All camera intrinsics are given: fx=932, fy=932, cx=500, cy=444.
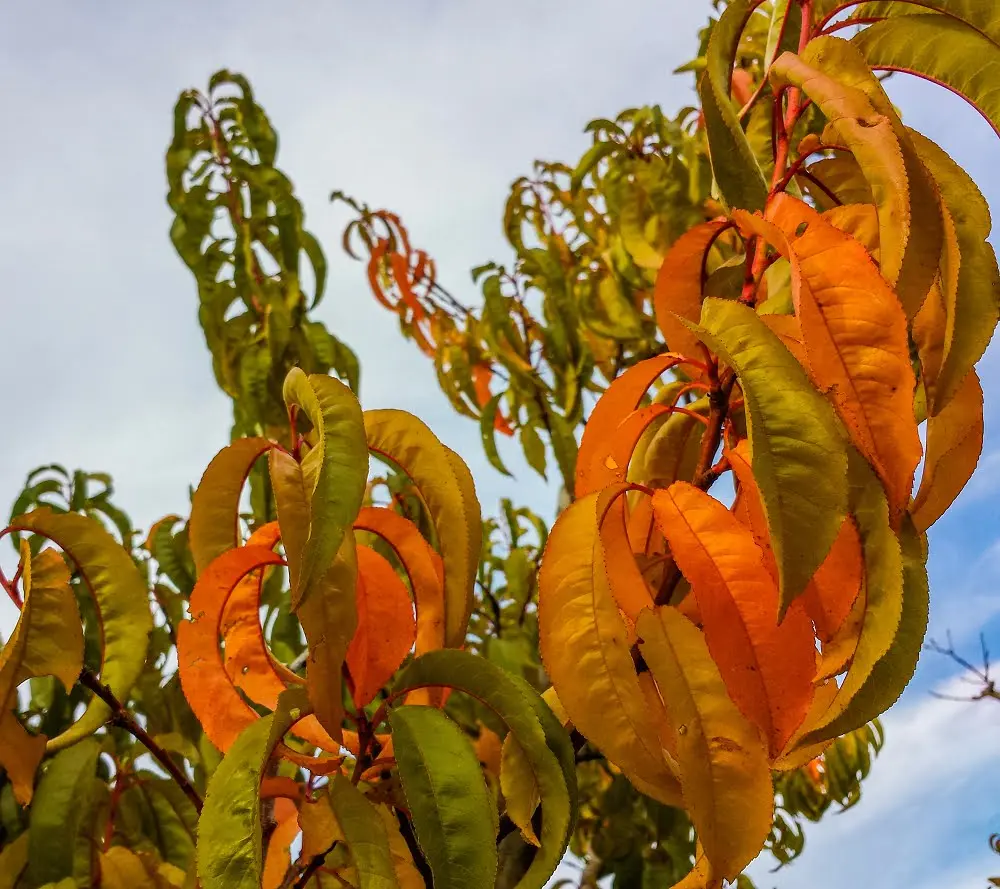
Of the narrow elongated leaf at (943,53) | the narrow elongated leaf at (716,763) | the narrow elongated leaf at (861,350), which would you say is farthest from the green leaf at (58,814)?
the narrow elongated leaf at (943,53)

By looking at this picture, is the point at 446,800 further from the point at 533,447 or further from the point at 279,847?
the point at 533,447

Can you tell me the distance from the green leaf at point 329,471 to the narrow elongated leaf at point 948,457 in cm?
30

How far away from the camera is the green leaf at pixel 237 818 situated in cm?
50

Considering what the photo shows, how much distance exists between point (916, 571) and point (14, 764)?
0.62 meters

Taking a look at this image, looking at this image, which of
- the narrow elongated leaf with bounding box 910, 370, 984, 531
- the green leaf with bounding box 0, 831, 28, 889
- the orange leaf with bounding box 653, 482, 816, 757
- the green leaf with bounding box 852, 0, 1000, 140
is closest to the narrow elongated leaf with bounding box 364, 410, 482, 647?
the orange leaf with bounding box 653, 482, 816, 757

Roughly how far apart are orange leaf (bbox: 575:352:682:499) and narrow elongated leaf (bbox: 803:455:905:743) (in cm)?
19

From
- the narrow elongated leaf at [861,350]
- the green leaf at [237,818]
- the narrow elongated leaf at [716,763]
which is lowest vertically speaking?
the narrow elongated leaf at [716,763]

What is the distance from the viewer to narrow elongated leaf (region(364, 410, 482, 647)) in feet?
2.02

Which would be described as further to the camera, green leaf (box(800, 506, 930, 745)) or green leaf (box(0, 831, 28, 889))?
green leaf (box(0, 831, 28, 889))

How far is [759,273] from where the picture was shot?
0.63m

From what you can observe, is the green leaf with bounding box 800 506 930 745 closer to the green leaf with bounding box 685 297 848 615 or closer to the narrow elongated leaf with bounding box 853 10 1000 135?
the green leaf with bounding box 685 297 848 615

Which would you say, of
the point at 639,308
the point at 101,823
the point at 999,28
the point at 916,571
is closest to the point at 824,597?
the point at 916,571

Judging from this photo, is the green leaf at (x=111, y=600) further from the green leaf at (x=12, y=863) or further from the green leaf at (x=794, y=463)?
the green leaf at (x=794, y=463)

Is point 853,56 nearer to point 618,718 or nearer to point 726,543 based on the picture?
point 726,543
